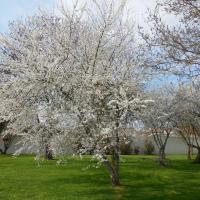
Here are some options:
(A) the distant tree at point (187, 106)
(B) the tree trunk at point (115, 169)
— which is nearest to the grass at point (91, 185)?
(B) the tree trunk at point (115, 169)

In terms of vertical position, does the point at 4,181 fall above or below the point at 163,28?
below

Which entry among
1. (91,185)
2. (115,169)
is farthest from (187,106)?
(115,169)

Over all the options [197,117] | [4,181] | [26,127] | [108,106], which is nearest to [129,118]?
[108,106]

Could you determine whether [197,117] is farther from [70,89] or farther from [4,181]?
[70,89]

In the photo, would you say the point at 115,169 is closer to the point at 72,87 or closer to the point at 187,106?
the point at 72,87

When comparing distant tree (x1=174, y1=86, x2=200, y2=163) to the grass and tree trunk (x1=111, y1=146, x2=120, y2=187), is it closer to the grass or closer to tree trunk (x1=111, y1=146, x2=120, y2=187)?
the grass

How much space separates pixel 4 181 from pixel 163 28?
932 centimetres

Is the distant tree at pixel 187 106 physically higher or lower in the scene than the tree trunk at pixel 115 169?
higher

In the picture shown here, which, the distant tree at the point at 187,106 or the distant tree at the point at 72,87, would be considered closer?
the distant tree at the point at 72,87

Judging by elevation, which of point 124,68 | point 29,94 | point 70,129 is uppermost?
point 124,68

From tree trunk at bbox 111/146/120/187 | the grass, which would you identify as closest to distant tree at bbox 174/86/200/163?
the grass

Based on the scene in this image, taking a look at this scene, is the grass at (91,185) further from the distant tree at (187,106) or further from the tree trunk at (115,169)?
the distant tree at (187,106)

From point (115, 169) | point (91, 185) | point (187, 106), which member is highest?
point (187, 106)

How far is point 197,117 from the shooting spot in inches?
1278
